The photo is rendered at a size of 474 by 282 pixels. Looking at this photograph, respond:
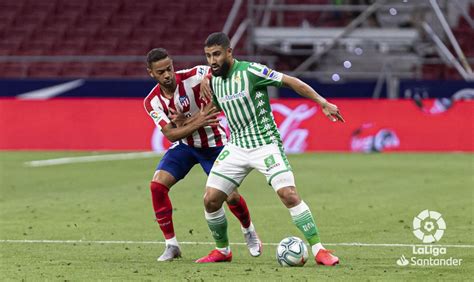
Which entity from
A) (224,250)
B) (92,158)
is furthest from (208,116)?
(92,158)

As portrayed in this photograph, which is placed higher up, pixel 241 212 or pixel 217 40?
pixel 217 40

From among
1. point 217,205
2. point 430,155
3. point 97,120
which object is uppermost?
point 217,205

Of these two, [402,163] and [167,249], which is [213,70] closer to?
[167,249]

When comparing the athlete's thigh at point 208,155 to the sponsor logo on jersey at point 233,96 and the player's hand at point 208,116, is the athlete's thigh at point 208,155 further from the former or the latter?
Result: the sponsor logo on jersey at point 233,96

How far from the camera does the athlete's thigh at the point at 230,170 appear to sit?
9.52 meters

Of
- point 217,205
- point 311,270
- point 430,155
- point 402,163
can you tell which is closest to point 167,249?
point 217,205

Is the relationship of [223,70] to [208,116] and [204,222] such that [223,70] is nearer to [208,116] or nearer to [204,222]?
[208,116]

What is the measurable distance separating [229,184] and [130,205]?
5.81 metres

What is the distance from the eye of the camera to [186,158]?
10539 millimetres

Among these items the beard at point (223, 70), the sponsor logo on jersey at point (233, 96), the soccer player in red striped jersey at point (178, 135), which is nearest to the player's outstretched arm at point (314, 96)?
the sponsor logo on jersey at point (233, 96)

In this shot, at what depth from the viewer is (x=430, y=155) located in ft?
80.4

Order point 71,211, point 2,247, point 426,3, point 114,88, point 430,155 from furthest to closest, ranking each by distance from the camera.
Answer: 1. point 426,3
2. point 114,88
3. point 430,155
4. point 71,211
5. point 2,247

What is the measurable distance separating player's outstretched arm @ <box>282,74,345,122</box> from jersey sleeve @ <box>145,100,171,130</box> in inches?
55.4

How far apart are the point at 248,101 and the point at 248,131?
268 mm
